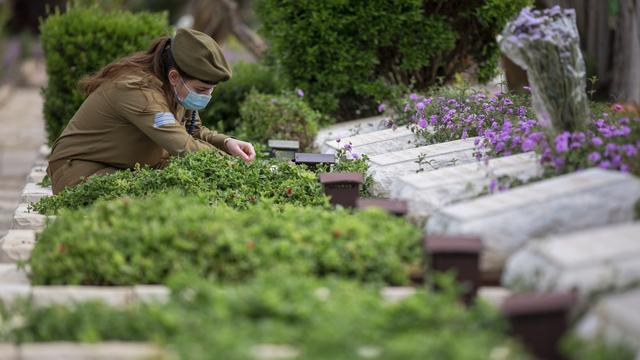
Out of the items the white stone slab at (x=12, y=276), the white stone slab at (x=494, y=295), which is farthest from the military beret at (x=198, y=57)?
the white stone slab at (x=494, y=295)

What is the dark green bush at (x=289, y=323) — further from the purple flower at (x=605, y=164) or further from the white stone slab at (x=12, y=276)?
the purple flower at (x=605, y=164)

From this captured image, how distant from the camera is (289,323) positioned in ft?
11.0

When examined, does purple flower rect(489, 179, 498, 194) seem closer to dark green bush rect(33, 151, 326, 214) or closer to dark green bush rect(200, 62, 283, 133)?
dark green bush rect(33, 151, 326, 214)

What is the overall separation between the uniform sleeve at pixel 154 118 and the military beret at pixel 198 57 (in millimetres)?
238

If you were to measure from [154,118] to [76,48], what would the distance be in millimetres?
3177

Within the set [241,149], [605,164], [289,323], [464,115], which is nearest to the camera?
[289,323]

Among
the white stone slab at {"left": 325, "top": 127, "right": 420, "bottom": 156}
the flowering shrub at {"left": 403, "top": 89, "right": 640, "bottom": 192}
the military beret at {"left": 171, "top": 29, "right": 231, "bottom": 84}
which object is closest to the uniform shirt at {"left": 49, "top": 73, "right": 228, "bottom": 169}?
the military beret at {"left": 171, "top": 29, "right": 231, "bottom": 84}

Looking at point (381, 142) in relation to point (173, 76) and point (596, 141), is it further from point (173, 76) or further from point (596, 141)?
point (596, 141)

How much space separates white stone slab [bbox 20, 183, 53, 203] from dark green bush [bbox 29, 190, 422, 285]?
7.09 ft

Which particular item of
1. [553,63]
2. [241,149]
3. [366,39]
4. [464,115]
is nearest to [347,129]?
[366,39]

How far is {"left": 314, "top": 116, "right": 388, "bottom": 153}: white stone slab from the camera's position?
746 cm

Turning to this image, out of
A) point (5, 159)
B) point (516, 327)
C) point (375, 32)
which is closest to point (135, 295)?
point (516, 327)

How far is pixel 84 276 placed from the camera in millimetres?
3969

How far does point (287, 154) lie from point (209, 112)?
2110mm
